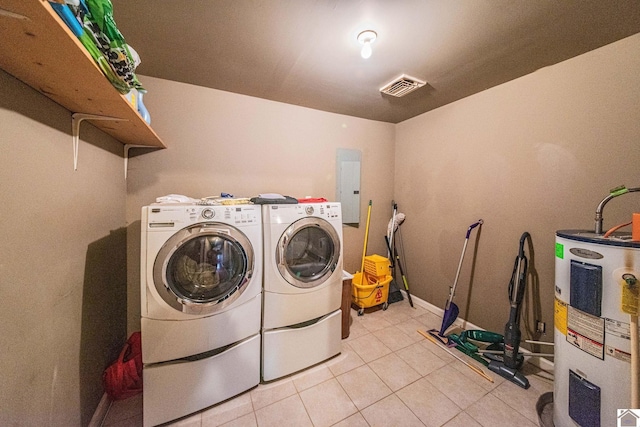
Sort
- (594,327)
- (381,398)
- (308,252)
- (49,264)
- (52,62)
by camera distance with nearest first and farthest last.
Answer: (52,62)
(49,264)
(594,327)
(381,398)
(308,252)

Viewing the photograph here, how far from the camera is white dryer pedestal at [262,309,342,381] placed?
1.56 metres

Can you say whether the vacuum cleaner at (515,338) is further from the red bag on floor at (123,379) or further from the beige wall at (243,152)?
the red bag on floor at (123,379)

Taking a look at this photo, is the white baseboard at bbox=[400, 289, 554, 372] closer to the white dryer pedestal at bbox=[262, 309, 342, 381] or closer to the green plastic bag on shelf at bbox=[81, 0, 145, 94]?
the white dryer pedestal at bbox=[262, 309, 342, 381]

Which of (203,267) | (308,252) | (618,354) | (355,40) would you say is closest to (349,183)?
(308,252)

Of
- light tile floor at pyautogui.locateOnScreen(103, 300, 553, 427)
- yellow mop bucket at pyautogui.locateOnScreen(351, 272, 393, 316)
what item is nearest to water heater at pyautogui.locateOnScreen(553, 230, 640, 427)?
light tile floor at pyautogui.locateOnScreen(103, 300, 553, 427)

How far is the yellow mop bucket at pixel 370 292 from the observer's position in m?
2.47

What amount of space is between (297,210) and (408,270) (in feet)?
6.51

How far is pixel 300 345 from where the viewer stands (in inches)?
64.9

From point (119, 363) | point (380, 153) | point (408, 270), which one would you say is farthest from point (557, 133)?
point (119, 363)

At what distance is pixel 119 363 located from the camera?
140 cm

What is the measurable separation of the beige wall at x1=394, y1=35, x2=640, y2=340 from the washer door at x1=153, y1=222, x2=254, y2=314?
2.10m

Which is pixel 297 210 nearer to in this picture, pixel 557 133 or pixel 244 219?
pixel 244 219

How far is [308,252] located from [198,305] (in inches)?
32.7

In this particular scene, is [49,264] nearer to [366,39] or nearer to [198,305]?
[198,305]
